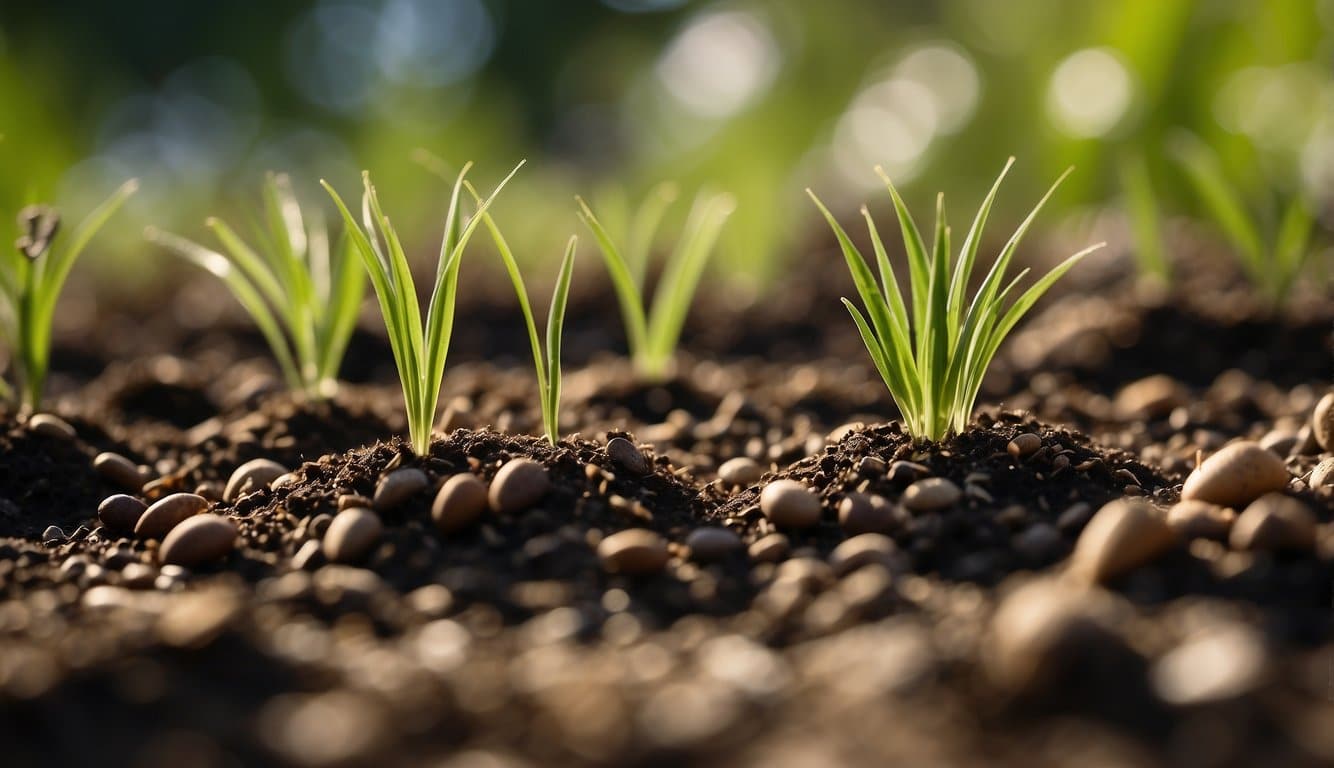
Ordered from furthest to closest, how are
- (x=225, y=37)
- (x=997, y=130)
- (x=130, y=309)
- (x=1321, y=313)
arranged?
(x=225, y=37) → (x=997, y=130) → (x=130, y=309) → (x=1321, y=313)

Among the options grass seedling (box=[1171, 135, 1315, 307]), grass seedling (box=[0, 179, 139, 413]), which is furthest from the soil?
grass seedling (box=[1171, 135, 1315, 307])

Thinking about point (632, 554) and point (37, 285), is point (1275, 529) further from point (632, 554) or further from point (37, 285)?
point (37, 285)

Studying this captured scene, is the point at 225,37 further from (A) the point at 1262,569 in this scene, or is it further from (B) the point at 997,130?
(A) the point at 1262,569

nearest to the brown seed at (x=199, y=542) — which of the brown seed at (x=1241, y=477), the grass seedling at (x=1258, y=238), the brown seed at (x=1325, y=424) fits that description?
the brown seed at (x=1241, y=477)

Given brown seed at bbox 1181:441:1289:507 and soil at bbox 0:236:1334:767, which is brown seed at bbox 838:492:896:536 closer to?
soil at bbox 0:236:1334:767

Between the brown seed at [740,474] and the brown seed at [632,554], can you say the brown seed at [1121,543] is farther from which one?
the brown seed at [740,474]

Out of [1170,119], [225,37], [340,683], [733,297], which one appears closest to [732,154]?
A: [733,297]
